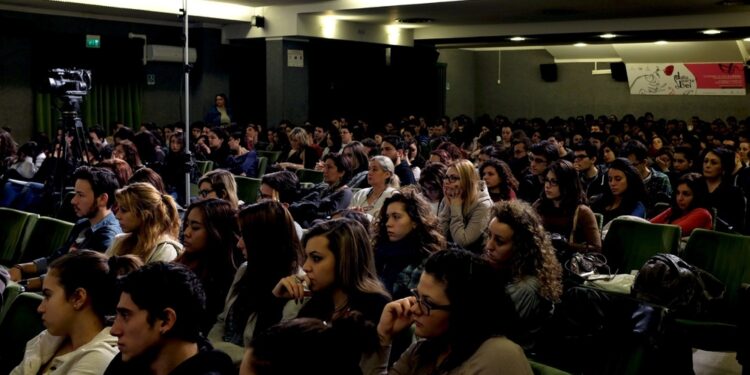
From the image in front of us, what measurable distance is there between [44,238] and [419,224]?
8.49 ft

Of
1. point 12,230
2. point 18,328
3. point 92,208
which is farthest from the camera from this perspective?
point 12,230

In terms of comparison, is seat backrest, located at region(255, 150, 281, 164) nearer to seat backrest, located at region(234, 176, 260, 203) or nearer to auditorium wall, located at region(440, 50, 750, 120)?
seat backrest, located at region(234, 176, 260, 203)

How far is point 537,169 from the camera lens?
6.86m

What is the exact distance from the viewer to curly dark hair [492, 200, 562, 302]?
313 centimetres

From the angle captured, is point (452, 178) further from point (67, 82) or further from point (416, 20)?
point (416, 20)

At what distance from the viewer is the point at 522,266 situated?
319cm

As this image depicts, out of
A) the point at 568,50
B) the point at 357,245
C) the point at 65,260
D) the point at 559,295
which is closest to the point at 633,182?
the point at 559,295

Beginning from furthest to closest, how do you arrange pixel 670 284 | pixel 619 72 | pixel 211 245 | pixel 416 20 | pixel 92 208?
pixel 619 72, pixel 416 20, pixel 92 208, pixel 670 284, pixel 211 245

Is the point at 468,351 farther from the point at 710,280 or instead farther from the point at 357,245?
the point at 710,280

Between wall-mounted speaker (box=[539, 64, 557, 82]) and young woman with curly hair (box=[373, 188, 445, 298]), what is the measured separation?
625 inches

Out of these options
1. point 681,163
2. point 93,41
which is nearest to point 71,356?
point 681,163

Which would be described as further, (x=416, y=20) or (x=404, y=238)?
(x=416, y=20)

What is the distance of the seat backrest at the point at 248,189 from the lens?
6.83m

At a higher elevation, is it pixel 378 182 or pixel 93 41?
pixel 93 41
